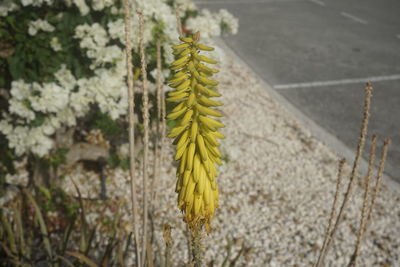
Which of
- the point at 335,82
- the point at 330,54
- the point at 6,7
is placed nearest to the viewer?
the point at 6,7

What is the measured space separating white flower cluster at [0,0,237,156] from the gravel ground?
2.58ft

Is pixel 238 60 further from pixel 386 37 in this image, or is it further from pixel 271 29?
pixel 386 37

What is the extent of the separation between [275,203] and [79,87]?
199 centimetres

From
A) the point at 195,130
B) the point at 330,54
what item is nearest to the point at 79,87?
the point at 195,130

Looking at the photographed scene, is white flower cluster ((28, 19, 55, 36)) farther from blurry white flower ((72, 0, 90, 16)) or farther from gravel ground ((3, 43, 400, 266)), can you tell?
gravel ground ((3, 43, 400, 266))

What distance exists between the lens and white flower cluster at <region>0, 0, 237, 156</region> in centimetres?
259

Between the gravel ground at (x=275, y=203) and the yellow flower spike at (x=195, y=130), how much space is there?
1.42 meters

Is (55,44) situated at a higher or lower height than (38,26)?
lower

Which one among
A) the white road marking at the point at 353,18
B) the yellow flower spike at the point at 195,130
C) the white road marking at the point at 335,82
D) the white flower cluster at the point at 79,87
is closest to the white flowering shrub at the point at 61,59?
the white flower cluster at the point at 79,87

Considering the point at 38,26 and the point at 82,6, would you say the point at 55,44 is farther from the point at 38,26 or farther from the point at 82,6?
the point at 82,6

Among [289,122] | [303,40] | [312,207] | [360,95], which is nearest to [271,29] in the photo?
[303,40]

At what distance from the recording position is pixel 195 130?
109 cm

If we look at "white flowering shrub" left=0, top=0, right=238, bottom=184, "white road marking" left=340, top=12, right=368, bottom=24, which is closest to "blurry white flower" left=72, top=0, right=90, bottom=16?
"white flowering shrub" left=0, top=0, right=238, bottom=184

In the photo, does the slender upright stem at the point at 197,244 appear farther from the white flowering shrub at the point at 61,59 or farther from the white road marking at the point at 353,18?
the white road marking at the point at 353,18
